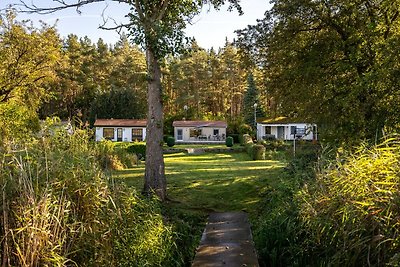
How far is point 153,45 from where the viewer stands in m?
9.14

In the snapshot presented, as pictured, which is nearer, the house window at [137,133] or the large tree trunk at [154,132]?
the large tree trunk at [154,132]

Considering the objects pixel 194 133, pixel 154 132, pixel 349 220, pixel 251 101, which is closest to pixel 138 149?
pixel 154 132

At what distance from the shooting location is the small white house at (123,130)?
1654 inches

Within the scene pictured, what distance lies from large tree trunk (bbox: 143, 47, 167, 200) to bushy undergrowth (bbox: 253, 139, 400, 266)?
13.7ft

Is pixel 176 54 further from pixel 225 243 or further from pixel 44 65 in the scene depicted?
pixel 44 65

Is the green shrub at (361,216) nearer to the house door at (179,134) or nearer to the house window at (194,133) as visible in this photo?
the house door at (179,134)

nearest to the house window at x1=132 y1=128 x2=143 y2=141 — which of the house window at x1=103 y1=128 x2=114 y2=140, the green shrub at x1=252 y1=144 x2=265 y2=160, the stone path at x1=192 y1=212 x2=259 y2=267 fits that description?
the house window at x1=103 y1=128 x2=114 y2=140

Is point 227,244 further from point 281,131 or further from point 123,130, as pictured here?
point 281,131

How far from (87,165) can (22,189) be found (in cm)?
115

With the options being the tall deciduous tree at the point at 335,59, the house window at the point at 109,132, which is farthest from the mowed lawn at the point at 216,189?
the house window at the point at 109,132

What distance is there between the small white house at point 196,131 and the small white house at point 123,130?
3.58 metres

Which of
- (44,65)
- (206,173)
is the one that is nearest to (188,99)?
(44,65)

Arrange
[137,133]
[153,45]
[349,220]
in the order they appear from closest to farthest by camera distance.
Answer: [349,220] < [153,45] < [137,133]

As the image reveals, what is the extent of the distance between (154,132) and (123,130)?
33.3m
